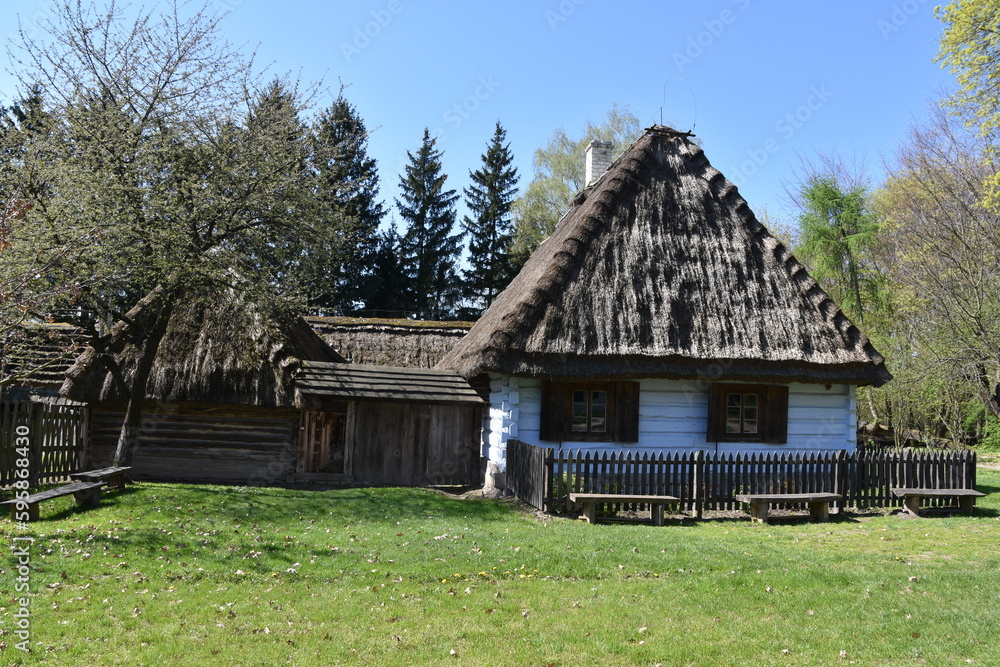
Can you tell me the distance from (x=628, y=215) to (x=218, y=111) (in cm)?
905

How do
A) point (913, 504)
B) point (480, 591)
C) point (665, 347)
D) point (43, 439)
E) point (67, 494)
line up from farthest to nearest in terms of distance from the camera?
point (665, 347) < point (43, 439) < point (913, 504) < point (67, 494) < point (480, 591)

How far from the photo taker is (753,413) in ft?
51.9

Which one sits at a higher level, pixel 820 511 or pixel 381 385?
pixel 381 385

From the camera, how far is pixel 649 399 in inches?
598

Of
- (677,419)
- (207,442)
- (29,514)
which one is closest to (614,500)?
(677,419)

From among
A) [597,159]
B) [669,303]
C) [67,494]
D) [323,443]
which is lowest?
[67,494]

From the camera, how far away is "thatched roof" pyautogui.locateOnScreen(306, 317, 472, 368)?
21781 millimetres

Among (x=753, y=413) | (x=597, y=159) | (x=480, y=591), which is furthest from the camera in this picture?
(x=597, y=159)

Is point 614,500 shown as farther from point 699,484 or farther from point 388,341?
point 388,341

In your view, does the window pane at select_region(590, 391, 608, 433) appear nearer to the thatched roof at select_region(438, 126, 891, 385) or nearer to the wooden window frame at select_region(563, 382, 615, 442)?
the wooden window frame at select_region(563, 382, 615, 442)

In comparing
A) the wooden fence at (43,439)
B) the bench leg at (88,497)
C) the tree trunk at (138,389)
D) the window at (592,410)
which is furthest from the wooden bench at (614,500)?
the wooden fence at (43,439)

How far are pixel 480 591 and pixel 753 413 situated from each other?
33.7 ft

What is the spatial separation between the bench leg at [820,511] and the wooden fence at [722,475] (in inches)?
21.1

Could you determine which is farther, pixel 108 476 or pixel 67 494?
pixel 108 476
